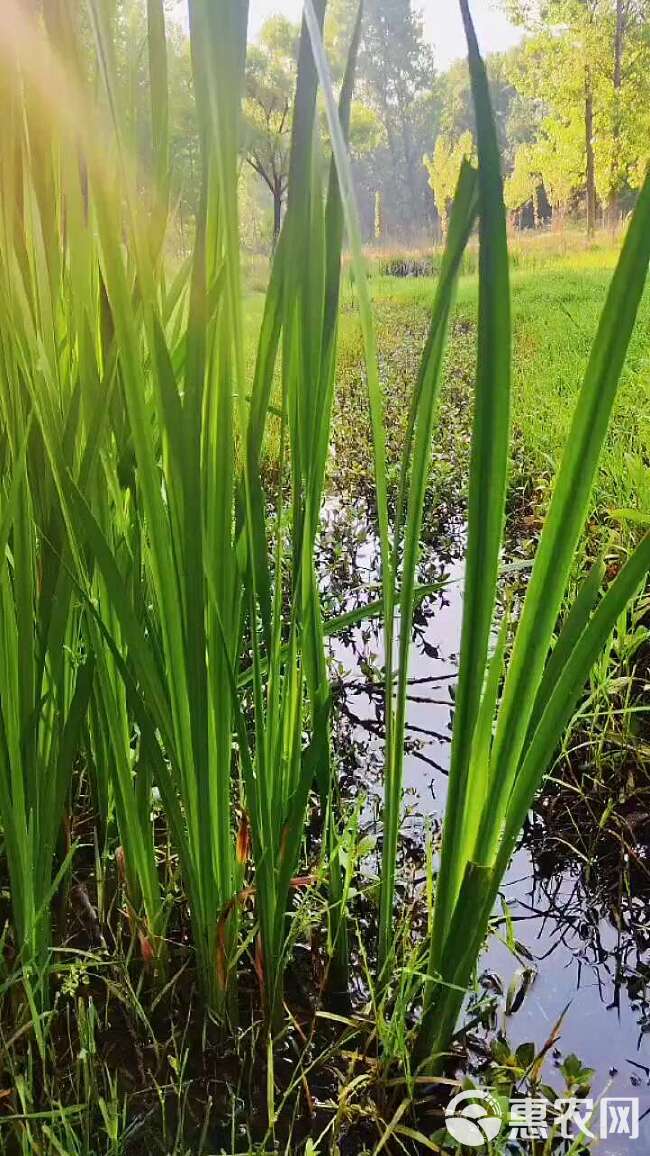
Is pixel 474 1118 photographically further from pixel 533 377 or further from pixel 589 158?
pixel 589 158

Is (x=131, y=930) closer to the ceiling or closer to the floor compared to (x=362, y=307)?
closer to the floor

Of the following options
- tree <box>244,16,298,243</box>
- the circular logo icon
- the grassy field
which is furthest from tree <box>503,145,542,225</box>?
the circular logo icon

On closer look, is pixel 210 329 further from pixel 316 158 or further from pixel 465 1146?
pixel 465 1146

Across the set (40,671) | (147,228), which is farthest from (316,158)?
(40,671)

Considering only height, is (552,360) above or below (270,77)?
below

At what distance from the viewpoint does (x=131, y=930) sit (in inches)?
22.1

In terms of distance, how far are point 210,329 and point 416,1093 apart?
0.48 m

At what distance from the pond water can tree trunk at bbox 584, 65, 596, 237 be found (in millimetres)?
5224

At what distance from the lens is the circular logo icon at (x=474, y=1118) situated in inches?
18.0

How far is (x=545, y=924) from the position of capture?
2.15 ft

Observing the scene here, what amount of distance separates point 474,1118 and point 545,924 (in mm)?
211

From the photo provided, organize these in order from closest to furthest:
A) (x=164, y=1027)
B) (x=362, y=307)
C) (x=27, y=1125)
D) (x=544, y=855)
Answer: (x=362, y=307) < (x=27, y=1125) < (x=164, y=1027) < (x=544, y=855)

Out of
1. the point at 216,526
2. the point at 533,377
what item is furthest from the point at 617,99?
the point at 216,526

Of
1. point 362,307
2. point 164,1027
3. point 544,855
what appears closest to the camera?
point 362,307
